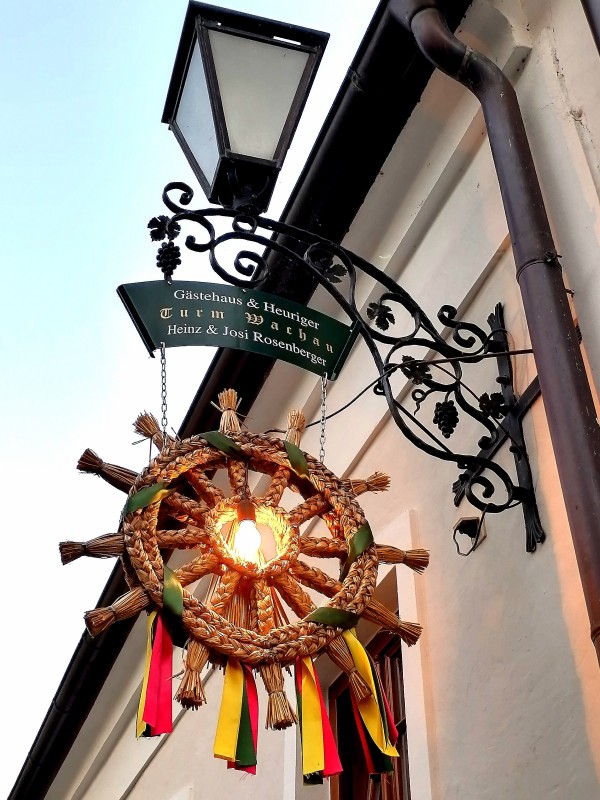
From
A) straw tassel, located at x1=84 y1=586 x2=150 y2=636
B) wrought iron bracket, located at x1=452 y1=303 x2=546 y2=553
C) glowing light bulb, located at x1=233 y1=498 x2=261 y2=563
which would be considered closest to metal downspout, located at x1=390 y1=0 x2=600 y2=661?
wrought iron bracket, located at x1=452 y1=303 x2=546 y2=553

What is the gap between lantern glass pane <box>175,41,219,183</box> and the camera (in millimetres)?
3861

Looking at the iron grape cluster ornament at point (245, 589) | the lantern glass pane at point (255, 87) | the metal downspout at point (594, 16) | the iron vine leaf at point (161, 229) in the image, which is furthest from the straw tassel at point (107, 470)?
the metal downspout at point (594, 16)

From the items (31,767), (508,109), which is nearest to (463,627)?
(508,109)

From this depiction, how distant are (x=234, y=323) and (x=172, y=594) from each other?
110cm

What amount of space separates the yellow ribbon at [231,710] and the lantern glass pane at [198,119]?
1.81 meters

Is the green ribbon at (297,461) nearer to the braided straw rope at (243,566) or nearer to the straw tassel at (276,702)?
the braided straw rope at (243,566)

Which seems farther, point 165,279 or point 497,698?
point 165,279

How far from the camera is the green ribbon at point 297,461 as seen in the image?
3.23 metres

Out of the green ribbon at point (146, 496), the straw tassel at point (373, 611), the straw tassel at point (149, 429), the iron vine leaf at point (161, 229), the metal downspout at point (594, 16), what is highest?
the metal downspout at point (594, 16)

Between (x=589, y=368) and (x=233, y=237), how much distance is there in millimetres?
1266

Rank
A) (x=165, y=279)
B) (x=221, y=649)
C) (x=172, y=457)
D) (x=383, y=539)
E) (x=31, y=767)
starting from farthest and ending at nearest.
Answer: (x=31, y=767) → (x=383, y=539) → (x=165, y=279) → (x=172, y=457) → (x=221, y=649)

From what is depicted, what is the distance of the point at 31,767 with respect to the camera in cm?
934

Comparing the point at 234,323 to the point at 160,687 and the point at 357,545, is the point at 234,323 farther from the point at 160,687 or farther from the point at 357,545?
the point at 160,687

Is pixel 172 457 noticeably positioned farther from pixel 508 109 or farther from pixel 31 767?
pixel 31 767
